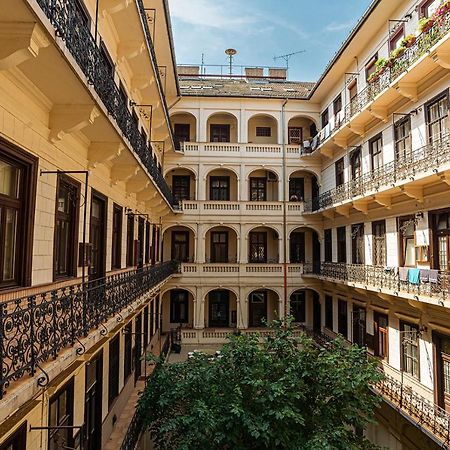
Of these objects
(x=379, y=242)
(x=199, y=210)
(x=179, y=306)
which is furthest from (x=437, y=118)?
(x=179, y=306)

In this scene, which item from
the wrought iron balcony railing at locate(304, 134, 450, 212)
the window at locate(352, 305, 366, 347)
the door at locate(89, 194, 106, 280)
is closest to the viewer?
the door at locate(89, 194, 106, 280)

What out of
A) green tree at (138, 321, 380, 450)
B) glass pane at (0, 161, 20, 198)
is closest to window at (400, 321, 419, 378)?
green tree at (138, 321, 380, 450)

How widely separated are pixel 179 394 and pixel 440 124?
10.6m

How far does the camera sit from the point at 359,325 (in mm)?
17750

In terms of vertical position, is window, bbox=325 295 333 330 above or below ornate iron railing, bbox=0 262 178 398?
below

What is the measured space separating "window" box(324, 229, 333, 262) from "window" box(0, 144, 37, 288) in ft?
59.8

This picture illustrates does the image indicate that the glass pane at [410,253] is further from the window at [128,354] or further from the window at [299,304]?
the window at [299,304]

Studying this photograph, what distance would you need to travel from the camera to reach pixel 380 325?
15.7 metres

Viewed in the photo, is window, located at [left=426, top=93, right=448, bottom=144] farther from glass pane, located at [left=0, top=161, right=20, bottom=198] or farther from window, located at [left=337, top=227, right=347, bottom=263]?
glass pane, located at [left=0, top=161, right=20, bottom=198]

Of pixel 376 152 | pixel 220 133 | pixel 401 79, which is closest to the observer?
pixel 401 79

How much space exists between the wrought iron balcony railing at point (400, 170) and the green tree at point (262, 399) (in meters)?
5.89

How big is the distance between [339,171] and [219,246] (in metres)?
9.07

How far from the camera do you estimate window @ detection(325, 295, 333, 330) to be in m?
21.6

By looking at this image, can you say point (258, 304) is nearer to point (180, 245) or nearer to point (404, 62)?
point (180, 245)
